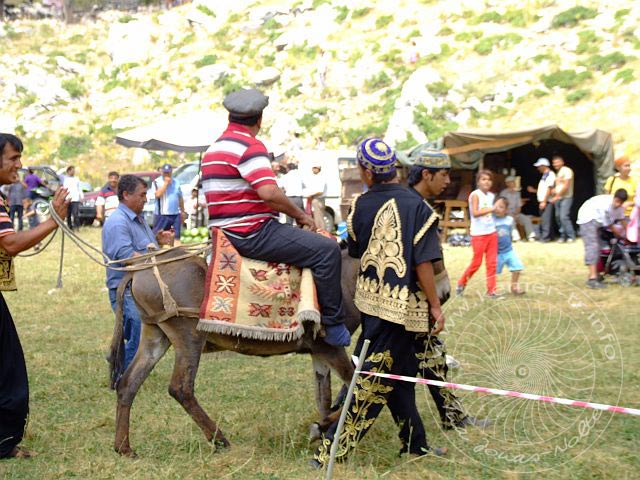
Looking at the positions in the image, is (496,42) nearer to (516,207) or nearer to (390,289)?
(516,207)

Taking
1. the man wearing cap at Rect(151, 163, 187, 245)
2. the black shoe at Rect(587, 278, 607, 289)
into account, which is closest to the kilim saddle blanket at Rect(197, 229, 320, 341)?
the black shoe at Rect(587, 278, 607, 289)

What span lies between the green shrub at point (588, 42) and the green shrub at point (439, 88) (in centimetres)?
663

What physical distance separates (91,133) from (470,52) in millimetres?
21834

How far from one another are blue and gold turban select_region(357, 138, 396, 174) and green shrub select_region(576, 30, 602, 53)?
36.8 metres

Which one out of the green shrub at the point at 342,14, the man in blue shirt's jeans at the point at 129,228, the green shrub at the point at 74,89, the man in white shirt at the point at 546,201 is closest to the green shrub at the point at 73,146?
the green shrub at the point at 74,89

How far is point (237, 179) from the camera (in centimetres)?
509

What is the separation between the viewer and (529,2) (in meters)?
46.1

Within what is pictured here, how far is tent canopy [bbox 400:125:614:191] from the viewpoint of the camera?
19.4 metres

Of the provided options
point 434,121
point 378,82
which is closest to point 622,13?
point 434,121

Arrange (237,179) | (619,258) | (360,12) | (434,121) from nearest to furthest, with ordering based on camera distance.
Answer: (237,179) < (619,258) < (434,121) < (360,12)

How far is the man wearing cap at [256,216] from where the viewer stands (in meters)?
5.06

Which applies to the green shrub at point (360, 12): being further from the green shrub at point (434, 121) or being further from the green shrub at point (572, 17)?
the green shrub at point (434, 121)

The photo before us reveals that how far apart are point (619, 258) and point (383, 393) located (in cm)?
874

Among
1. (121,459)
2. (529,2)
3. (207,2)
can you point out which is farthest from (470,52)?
(121,459)
